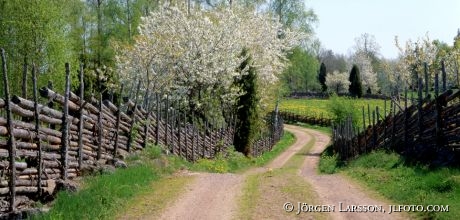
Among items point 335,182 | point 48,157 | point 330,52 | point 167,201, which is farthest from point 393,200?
point 330,52

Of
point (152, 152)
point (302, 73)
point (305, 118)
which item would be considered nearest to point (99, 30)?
point (305, 118)

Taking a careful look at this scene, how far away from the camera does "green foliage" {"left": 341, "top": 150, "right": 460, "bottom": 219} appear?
34.4 ft

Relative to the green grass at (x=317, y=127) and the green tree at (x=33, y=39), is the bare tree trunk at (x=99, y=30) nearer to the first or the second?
the green tree at (x=33, y=39)

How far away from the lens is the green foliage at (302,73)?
55.5 m

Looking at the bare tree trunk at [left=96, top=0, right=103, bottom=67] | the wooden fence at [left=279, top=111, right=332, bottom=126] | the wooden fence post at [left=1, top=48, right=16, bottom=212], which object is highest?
the bare tree trunk at [left=96, top=0, right=103, bottom=67]

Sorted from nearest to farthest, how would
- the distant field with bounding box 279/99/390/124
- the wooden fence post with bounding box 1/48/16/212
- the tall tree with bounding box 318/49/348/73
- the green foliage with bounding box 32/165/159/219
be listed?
the wooden fence post with bounding box 1/48/16/212 < the green foliage with bounding box 32/165/159/219 < the distant field with bounding box 279/99/390/124 < the tall tree with bounding box 318/49/348/73

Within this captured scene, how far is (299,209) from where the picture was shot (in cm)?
1061

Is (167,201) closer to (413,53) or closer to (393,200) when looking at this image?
(393,200)

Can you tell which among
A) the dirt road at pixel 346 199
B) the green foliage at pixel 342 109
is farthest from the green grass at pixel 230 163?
the green foliage at pixel 342 109

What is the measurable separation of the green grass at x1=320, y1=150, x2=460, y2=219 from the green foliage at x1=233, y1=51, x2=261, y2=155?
47.7ft

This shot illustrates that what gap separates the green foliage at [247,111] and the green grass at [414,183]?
47.7ft

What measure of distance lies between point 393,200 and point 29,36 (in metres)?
24.6

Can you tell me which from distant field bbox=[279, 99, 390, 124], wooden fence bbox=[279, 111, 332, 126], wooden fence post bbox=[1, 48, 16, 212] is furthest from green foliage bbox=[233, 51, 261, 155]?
distant field bbox=[279, 99, 390, 124]

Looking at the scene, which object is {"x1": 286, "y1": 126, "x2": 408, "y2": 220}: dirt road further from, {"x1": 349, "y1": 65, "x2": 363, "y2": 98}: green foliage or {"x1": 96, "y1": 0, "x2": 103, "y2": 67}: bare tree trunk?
{"x1": 349, "y1": 65, "x2": 363, "y2": 98}: green foliage
